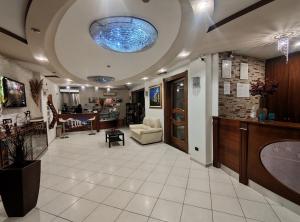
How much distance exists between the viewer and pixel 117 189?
102 inches

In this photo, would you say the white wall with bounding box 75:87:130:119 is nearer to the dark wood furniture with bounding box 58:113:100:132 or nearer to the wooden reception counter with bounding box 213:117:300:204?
the dark wood furniture with bounding box 58:113:100:132

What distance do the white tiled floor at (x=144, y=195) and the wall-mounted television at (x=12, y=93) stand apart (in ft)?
5.48

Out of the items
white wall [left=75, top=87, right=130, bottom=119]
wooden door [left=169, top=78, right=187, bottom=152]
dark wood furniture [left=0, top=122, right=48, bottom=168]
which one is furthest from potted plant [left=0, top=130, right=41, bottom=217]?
white wall [left=75, top=87, right=130, bottom=119]

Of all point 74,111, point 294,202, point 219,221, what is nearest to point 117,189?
point 219,221

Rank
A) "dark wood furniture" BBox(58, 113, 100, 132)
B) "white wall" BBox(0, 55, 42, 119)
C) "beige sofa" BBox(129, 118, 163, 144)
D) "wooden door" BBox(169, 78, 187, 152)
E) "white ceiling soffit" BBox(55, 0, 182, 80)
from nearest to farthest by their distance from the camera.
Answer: "white ceiling soffit" BBox(55, 0, 182, 80) < "white wall" BBox(0, 55, 42, 119) < "wooden door" BBox(169, 78, 187, 152) < "beige sofa" BBox(129, 118, 163, 144) < "dark wood furniture" BBox(58, 113, 100, 132)

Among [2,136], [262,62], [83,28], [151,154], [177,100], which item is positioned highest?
[83,28]

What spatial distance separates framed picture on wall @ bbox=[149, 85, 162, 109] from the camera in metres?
5.73

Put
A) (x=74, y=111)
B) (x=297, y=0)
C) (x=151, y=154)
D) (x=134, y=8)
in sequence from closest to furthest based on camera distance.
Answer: (x=297, y=0), (x=134, y=8), (x=151, y=154), (x=74, y=111)

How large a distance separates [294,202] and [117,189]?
2.62 metres

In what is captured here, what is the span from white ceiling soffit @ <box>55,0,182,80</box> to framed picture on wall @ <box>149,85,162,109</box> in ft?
4.54

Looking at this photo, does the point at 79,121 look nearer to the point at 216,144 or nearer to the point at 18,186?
the point at 18,186

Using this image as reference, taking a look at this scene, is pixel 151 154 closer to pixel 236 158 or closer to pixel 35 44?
pixel 236 158

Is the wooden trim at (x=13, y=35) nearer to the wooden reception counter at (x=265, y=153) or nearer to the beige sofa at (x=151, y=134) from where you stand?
the beige sofa at (x=151, y=134)

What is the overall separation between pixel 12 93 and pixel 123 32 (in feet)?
10.4
